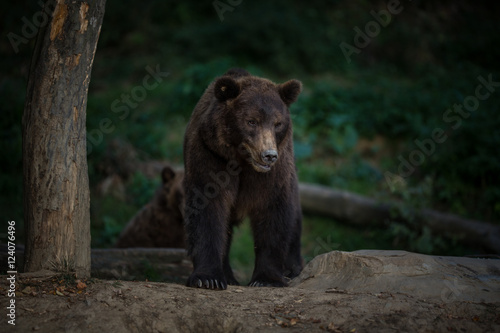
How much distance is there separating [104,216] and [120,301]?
21.6 ft

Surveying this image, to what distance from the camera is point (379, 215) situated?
1009 centimetres

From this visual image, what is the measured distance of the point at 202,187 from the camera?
5379mm

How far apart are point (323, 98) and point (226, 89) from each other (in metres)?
7.70

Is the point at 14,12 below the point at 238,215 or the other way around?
the other way around

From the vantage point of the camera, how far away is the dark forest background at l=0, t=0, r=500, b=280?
1027cm

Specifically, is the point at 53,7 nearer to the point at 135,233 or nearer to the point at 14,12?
the point at 135,233

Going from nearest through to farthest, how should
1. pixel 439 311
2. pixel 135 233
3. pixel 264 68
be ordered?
1. pixel 439 311
2. pixel 135 233
3. pixel 264 68

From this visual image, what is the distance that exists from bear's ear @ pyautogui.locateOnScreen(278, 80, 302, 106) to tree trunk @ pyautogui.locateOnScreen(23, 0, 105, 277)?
2.11 m

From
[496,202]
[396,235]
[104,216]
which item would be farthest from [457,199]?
[104,216]

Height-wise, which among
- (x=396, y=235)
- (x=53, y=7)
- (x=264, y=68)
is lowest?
(x=396, y=235)

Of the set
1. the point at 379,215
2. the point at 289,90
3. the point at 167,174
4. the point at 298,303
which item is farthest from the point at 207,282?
the point at 379,215

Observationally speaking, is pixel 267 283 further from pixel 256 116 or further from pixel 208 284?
pixel 256 116

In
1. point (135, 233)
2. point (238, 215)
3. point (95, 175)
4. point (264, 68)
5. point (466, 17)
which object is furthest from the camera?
point (466, 17)

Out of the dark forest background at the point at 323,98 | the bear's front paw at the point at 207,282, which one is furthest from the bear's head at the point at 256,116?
the dark forest background at the point at 323,98
